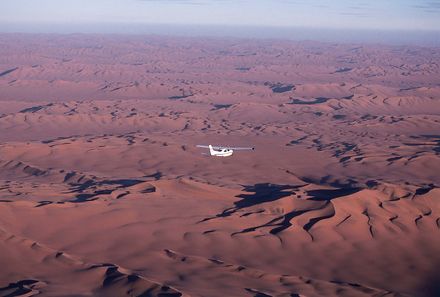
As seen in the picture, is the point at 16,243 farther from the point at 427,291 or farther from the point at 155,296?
the point at 427,291

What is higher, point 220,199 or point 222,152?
point 220,199

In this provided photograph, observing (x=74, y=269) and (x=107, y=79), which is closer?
(x=74, y=269)

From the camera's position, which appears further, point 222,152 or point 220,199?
point 222,152

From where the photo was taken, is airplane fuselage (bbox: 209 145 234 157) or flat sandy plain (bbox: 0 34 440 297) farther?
airplane fuselage (bbox: 209 145 234 157)

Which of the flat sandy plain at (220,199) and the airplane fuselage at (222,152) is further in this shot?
the airplane fuselage at (222,152)

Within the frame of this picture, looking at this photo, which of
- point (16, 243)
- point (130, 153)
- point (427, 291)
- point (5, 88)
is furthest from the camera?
point (5, 88)

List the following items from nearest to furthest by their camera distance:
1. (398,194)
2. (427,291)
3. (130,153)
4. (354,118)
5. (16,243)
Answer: (427,291) < (16,243) < (398,194) < (130,153) < (354,118)

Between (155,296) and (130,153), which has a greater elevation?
(155,296)

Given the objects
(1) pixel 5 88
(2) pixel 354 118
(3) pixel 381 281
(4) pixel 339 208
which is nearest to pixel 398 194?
(4) pixel 339 208
